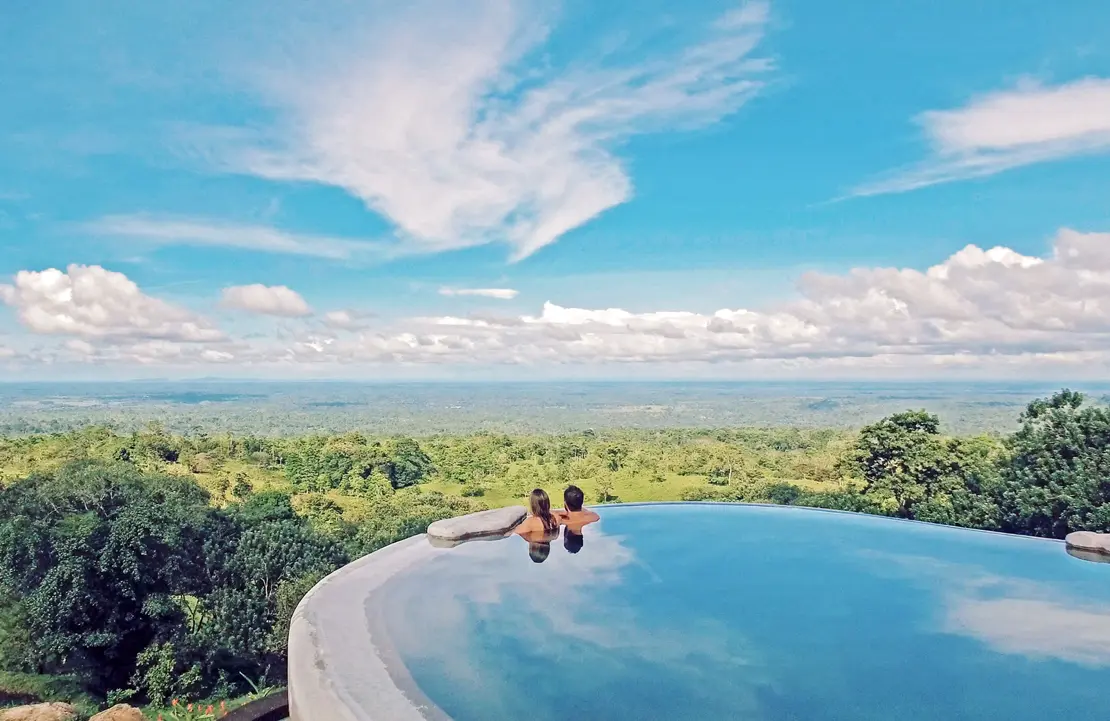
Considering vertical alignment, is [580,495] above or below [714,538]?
above

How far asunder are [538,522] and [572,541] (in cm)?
51

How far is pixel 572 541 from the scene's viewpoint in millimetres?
8828

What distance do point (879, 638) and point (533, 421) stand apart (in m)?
101

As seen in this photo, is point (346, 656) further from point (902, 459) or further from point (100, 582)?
point (902, 459)

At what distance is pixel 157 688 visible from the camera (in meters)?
9.63

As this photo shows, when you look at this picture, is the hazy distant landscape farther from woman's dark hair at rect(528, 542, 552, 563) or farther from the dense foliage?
woman's dark hair at rect(528, 542, 552, 563)

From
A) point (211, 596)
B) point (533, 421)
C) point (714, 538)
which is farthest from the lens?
point (533, 421)

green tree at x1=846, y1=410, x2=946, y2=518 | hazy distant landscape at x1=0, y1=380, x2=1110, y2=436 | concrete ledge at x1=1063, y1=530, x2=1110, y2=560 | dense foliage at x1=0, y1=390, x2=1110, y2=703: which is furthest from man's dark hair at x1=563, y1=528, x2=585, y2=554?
hazy distant landscape at x1=0, y1=380, x2=1110, y2=436

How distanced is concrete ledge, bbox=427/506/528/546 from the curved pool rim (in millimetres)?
1047

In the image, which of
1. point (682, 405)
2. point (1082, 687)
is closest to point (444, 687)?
point (1082, 687)

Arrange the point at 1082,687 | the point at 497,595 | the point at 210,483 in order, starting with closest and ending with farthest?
the point at 1082,687 < the point at 497,595 < the point at 210,483

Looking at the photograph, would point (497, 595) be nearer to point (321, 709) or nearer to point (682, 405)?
point (321, 709)

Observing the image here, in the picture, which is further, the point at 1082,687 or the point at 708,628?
the point at 708,628

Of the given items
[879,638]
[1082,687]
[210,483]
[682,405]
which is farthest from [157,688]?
[682,405]
